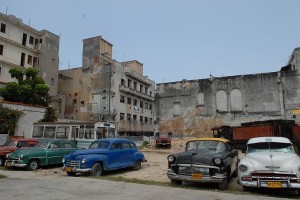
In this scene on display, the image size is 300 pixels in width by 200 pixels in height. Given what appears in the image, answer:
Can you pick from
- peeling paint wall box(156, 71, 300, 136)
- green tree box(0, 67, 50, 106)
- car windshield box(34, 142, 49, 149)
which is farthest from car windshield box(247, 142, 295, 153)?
peeling paint wall box(156, 71, 300, 136)

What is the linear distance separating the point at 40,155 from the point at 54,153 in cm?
77

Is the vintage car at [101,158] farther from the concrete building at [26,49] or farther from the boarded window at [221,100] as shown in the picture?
the boarded window at [221,100]

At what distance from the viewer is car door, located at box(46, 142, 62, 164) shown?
1481 cm

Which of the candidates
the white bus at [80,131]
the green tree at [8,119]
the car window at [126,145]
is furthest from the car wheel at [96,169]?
the green tree at [8,119]

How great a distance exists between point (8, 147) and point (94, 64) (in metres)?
29.5

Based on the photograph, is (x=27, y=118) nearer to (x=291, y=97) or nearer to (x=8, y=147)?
(x=8, y=147)

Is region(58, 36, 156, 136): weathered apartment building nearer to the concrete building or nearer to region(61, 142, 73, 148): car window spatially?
the concrete building

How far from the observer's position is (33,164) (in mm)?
14273

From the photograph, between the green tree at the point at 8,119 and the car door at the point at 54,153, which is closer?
the car door at the point at 54,153

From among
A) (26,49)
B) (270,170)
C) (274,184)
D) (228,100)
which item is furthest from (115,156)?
(26,49)

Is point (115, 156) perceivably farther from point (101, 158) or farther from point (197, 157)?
point (197, 157)

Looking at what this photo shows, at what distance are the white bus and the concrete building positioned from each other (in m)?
17.8

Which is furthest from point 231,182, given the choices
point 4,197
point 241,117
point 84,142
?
point 241,117

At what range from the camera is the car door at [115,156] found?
40.8 feet
